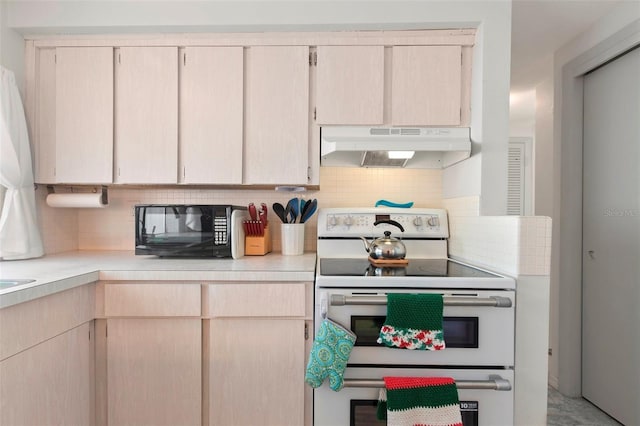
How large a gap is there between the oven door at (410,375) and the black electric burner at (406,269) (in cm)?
39

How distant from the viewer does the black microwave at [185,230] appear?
188 cm

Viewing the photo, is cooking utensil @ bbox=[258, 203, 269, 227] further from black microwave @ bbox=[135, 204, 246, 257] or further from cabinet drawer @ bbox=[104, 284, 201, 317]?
cabinet drawer @ bbox=[104, 284, 201, 317]

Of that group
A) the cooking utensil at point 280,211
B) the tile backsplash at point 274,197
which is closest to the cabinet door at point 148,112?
the tile backsplash at point 274,197

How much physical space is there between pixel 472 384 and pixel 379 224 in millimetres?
941

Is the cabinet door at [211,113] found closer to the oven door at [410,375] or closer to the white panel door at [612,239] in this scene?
the oven door at [410,375]

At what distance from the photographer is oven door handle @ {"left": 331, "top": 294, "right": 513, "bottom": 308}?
1.42 meters

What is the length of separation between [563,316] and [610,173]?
972 millimetres

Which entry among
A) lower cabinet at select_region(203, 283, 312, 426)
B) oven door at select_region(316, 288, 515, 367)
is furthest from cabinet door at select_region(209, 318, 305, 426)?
oven door at select_region(316, 288, 515, 367)

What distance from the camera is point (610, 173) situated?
2102 mm

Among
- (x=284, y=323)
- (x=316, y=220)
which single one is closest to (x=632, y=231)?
(x=316, y=220)

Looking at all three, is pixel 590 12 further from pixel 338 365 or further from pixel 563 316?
pixel 338 365

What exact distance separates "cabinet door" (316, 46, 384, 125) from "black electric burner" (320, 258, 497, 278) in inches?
29.9

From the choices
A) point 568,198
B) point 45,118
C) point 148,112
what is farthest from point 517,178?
point 45,118

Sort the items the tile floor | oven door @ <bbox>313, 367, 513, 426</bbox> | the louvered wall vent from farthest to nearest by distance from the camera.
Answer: the louvered wall vent
the tile floor
oven door @ <bbox>313, 367, 513, 426</bbox>
